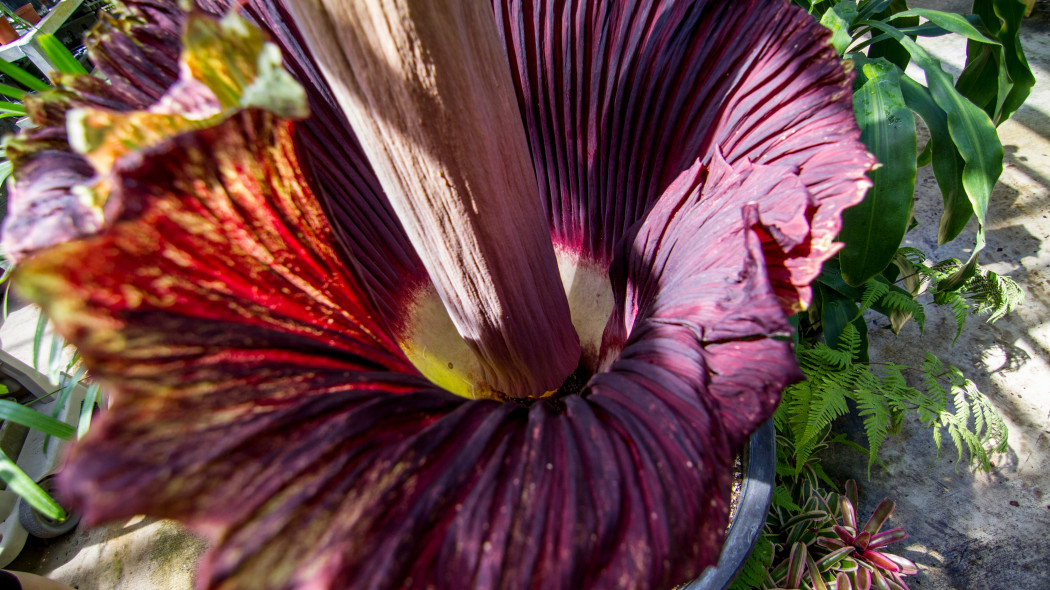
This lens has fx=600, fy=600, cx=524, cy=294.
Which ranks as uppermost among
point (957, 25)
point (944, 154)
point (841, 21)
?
point (841, 21)

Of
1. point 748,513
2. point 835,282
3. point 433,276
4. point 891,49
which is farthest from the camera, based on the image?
point 891,49

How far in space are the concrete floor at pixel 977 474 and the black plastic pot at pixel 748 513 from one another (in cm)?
55

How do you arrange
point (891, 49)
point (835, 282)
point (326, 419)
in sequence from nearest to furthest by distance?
point (326, 419), point (835, 282), point (891, 49)

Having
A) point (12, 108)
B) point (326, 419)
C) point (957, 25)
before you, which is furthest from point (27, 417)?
point (957, 25)

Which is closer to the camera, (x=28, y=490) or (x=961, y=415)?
(x=28, y=490)

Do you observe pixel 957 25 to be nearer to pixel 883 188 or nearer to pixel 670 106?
pixel 883 188

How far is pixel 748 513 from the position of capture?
2.53ft

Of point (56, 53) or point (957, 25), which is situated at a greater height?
point (56, 53)

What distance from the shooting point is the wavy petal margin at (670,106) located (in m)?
0.44

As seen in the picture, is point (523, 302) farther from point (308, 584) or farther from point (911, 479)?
point (911, 479)

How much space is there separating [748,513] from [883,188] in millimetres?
529

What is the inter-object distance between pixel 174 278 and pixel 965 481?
1.40m

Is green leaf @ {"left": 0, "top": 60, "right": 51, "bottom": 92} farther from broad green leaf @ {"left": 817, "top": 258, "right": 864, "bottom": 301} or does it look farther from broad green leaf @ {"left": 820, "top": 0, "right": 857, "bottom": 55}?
broad green leaf @ {"left": 817, "top": 258, "right": 864, "bottom": 301}

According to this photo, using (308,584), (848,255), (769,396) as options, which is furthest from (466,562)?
(848,255)
